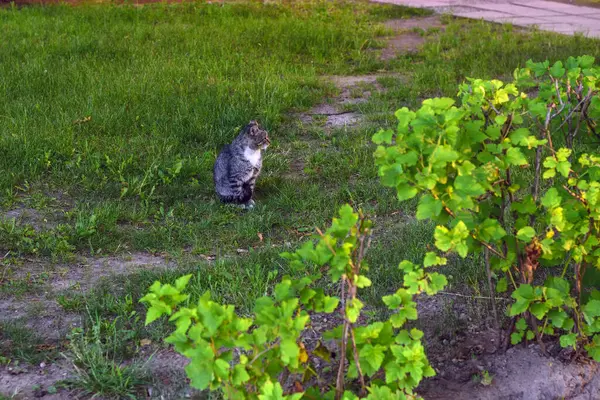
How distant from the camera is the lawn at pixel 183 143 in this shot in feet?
14.3

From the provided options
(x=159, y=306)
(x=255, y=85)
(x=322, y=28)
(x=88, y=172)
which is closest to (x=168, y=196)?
(x=88, y=172)

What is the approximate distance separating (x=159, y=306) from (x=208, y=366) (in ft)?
0.95

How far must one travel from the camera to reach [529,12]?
12.0 meters

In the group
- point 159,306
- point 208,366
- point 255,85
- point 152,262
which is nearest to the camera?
point 208,366

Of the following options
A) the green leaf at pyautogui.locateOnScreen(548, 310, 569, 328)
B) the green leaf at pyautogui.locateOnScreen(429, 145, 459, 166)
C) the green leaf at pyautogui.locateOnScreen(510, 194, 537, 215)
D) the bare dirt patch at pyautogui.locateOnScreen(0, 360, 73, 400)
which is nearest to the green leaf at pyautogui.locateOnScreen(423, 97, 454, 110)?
the green leaf at pyautogui.locateOnScreen(429, 145, 459, 166)

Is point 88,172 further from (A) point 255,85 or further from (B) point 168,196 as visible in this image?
(A) point 255,85

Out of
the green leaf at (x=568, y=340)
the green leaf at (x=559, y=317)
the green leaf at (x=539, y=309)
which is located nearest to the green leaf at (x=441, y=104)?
the green leaf at (x=539, y=309)

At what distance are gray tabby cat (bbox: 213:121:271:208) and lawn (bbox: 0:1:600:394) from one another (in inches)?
5.2

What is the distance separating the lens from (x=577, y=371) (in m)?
3.45

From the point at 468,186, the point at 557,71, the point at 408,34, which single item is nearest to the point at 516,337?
the point at 468,186

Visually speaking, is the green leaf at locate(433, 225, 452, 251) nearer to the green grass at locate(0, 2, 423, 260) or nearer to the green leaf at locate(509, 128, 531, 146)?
the green leaf at locate(509, 128, 531, 146)

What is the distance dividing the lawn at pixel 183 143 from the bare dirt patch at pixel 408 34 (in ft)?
0.72

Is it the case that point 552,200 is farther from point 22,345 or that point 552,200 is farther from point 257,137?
point 257,137

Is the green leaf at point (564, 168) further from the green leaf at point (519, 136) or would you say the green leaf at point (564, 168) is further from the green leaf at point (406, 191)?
the green leaf at point (406, 191)
